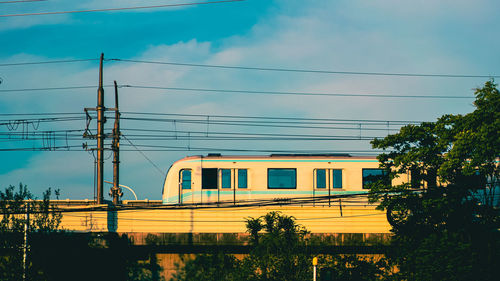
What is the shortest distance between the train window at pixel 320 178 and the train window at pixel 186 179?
792 cm

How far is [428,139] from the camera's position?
26.9 metres

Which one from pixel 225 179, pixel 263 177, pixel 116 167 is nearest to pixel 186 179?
pixel 225 179

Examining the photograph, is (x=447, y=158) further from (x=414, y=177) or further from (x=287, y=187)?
(x=287, y=187)

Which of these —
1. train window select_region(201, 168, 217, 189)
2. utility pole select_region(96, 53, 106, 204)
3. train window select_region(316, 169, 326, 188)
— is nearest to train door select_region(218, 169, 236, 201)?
train window select_region(201, 168, 217, 189)

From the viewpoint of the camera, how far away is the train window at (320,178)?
33.9 metres

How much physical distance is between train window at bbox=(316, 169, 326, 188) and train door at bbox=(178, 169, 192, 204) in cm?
786

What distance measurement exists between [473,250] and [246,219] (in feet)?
44.6

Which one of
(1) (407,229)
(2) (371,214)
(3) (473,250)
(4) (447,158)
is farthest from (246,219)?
(3) (473,250)

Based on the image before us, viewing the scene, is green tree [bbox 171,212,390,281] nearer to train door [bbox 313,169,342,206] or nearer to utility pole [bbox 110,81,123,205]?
train door [bbox 313,169,342,206]

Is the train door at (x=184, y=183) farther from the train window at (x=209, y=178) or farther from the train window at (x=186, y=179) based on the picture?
the train window at (x=209, y=178)

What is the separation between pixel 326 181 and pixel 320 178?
41cm

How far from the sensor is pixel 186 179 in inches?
1318

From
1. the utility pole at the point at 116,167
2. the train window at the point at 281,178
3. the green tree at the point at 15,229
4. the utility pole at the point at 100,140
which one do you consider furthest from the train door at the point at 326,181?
the green tree at the point at 15,229

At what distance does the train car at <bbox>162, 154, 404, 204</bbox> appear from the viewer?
3338cm
